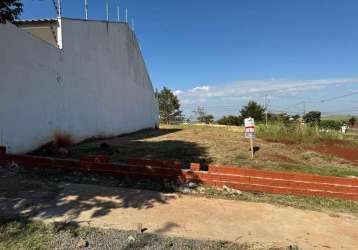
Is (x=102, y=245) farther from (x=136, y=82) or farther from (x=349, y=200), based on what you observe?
(x=136, y=82)

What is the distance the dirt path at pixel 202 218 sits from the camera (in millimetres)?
4094

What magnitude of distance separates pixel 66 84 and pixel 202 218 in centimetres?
737

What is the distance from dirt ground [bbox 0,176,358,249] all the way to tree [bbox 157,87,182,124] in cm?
3984

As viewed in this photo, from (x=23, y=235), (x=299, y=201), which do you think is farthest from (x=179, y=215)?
(x=299, y=201)

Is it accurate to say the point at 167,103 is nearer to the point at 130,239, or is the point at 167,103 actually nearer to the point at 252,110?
the point at 252,110

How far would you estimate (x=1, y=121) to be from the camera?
7.05 metres

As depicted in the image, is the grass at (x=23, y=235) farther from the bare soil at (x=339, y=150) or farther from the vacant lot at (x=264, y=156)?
the bare soil at (x=339, y=150)

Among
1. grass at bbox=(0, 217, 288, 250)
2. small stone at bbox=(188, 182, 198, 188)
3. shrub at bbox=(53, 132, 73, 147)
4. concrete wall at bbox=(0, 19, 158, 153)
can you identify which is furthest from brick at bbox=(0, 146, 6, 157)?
small stone at bbox=(188, 182, 198, 188)

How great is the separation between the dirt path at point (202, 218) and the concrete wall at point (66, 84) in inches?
127

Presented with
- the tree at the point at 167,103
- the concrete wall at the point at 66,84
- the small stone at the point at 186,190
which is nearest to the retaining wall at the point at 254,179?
the small stone at the point at 186,190

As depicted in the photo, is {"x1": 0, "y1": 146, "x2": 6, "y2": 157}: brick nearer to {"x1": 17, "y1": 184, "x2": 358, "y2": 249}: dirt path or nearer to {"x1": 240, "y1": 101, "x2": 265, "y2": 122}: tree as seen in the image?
{"x1": 17, "y1": 184, "x2": 358, "y2": 249}: dirt path

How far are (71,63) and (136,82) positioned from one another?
1157cm

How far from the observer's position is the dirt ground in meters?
4.11

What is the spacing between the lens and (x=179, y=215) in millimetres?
4648
